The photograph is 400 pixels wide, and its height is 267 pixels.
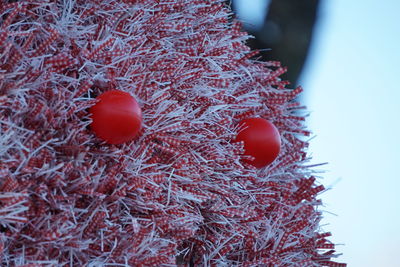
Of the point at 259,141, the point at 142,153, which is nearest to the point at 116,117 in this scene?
the point at 142,153

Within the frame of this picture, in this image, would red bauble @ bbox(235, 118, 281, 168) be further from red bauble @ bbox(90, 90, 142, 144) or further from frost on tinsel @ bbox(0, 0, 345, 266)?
red bauble @ bbox(90, 90, 142, 144)

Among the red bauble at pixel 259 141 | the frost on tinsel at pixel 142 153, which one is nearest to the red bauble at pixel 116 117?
the frost on tinsel at pixel 142 153

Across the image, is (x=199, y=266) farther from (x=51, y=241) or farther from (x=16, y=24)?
(x=16, y=24)

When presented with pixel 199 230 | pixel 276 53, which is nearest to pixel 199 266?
pixel 199 230

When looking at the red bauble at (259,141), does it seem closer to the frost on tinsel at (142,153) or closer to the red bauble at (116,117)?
the frost on tinsel at (142,153)

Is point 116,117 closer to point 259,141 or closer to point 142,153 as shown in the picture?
point 142,153

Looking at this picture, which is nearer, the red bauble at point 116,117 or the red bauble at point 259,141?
Answer: the red bauble at point 116,117

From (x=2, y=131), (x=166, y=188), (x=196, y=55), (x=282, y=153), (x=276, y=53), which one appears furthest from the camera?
(x=276, y=53)
